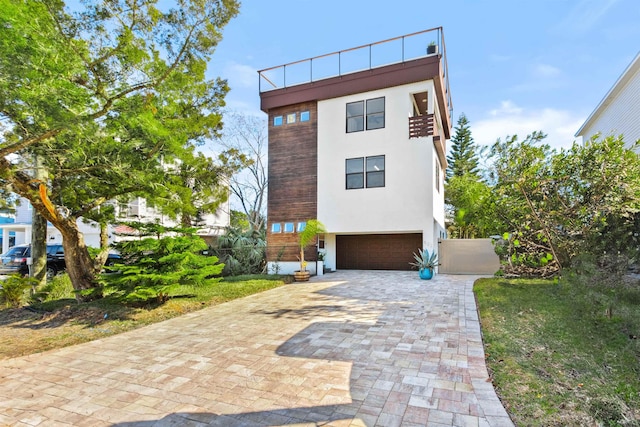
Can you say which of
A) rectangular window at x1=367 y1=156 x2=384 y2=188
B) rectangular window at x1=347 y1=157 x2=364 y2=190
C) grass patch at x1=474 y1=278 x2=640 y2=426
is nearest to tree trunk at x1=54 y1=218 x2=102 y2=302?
grass patch at x1=474 y1=278 x2=640 y2=426

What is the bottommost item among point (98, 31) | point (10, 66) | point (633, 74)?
point (10, 66)

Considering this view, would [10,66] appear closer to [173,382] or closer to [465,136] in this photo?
[173,382]

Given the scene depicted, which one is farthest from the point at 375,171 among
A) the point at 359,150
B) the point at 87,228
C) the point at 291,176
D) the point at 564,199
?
the point at 87,228

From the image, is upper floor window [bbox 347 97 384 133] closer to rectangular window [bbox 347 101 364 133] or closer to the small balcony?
rectangular window [bbox 347 101 364 133]

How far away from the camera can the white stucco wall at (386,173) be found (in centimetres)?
1215

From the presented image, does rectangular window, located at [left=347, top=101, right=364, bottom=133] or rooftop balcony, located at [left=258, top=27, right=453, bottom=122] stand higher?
rooftop balcony, located at [left=258, top=27, right=453, bottom=122]

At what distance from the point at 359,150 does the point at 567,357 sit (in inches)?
408

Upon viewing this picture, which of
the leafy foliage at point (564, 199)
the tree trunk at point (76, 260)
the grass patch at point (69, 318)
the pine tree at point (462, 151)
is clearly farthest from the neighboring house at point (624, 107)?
the pine tree at point (462, 151)

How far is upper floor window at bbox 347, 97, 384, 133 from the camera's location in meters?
13.0

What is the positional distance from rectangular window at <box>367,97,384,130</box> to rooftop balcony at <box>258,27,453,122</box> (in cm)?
126

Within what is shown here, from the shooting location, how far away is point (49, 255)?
1286cm

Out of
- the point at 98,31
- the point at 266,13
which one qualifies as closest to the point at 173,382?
the point at 98,31

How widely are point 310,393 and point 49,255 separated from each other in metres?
14.3

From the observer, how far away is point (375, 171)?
13.0m
